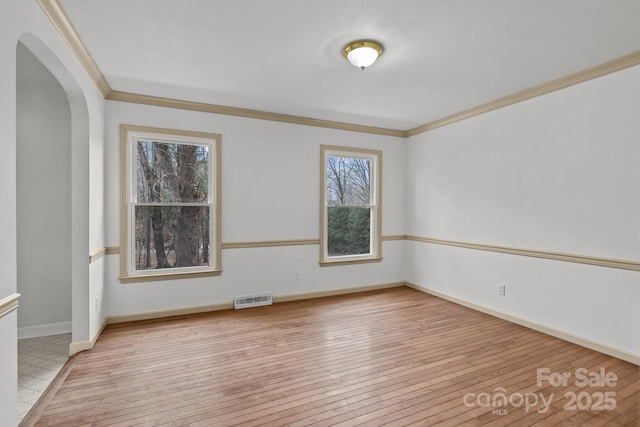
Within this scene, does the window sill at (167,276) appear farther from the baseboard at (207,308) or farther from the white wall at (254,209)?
the baseboard at (207,308)

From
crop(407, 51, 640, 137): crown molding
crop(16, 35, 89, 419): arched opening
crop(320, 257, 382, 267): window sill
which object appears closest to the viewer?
crop(407, 51, 640, 137): crown molding

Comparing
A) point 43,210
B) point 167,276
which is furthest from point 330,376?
point 43,210

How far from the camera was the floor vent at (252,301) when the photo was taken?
4.11 meters

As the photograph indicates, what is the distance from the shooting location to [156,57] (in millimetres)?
2799

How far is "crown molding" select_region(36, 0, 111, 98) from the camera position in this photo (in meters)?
2.03

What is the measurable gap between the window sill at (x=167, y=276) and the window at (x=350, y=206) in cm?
158

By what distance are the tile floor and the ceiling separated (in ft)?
8.66

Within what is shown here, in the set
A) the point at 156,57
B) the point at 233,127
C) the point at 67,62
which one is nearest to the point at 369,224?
the point at 233,127

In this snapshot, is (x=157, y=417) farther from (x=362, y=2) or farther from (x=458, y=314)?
(x=458, y=314)

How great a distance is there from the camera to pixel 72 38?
2.39 m

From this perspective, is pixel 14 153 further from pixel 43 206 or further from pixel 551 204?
pixel 551 204

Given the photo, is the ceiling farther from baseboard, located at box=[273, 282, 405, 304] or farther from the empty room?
baseboard, located at box=[273, 282, 405, 304]

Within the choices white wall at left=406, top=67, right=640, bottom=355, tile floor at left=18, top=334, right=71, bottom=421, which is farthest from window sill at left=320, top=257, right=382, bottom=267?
tile floor at left=18, top=334, right=71, bottom=421

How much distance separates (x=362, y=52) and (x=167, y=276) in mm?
3216
